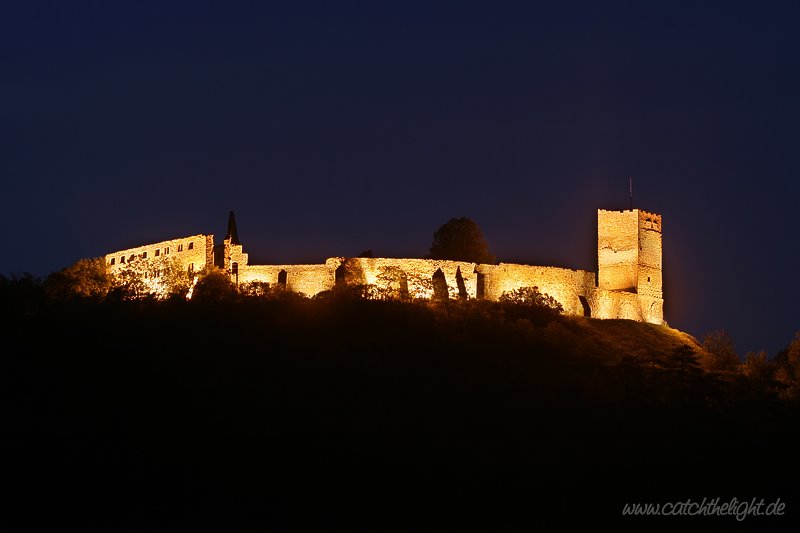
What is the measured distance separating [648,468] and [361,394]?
13.1 m

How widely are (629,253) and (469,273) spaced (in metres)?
9.59

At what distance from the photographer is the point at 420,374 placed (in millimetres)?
79625

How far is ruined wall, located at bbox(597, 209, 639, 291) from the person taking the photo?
9288 cm

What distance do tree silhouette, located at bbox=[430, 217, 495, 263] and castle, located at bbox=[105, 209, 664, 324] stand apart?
6.79 meters

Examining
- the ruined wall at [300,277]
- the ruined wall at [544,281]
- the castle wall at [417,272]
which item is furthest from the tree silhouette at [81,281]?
the ruined wall at [544,281]

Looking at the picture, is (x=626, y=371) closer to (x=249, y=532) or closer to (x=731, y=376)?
(x=731, y=376)

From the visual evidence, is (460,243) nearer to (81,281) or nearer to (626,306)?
(626,306)

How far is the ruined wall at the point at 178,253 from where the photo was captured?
289ft

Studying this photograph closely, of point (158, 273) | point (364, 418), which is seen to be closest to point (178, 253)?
point (158, 273)

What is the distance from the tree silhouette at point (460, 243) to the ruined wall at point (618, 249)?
662 cm

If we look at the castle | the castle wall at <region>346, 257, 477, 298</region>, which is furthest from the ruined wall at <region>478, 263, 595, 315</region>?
the castle wall at <region>346, 257, 477, 298</region>

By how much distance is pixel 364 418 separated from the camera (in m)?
75.9

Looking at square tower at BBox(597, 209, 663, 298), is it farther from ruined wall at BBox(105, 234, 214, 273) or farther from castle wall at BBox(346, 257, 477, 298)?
ruined wall at BBox(105, 234, 214, 273)

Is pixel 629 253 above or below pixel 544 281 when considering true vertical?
above
